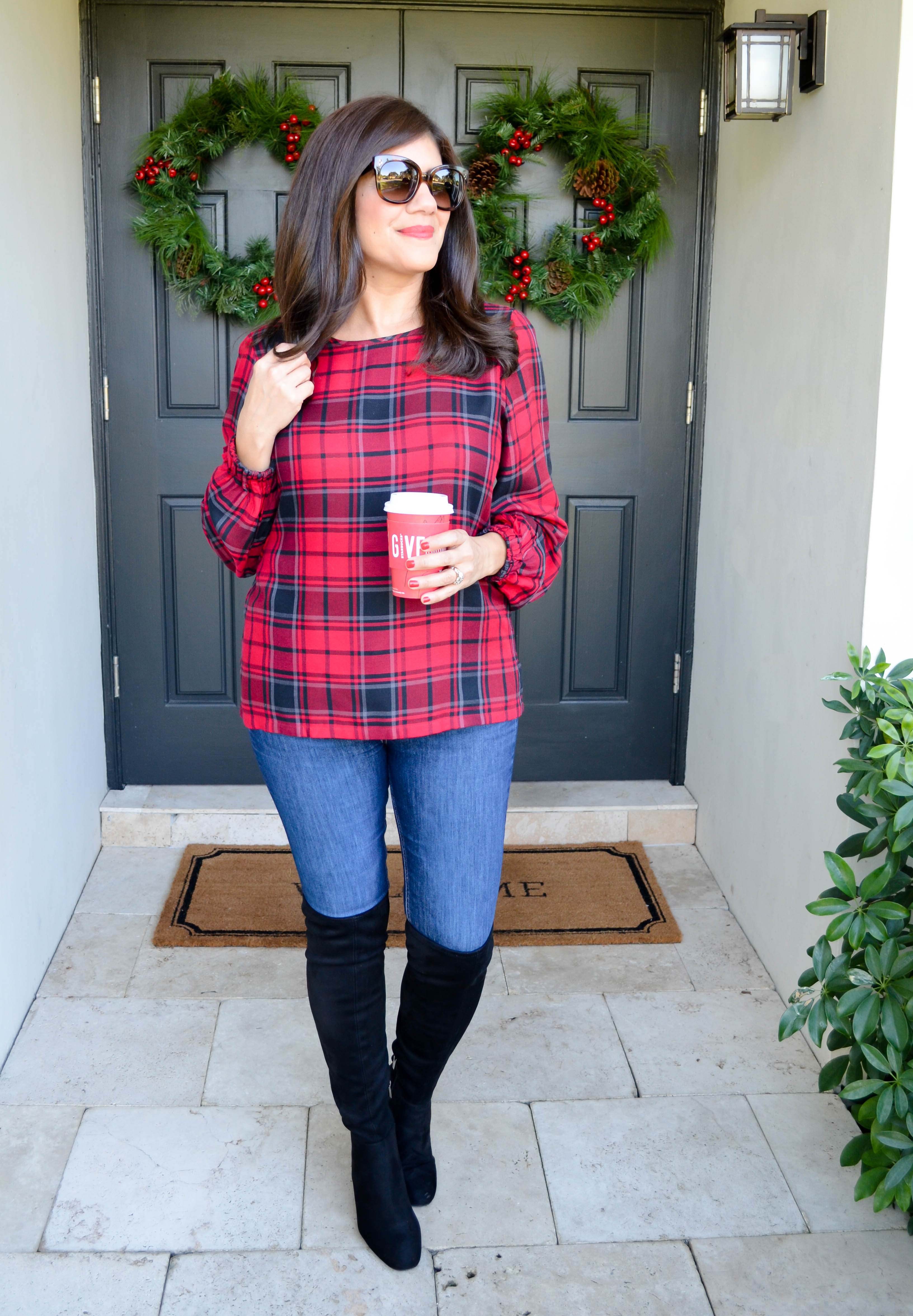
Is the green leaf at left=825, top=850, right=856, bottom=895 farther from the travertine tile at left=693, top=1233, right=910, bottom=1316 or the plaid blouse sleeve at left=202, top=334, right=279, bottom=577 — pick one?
the plaid blouse sleeve at left=202, top=334, right=279, bottom=577

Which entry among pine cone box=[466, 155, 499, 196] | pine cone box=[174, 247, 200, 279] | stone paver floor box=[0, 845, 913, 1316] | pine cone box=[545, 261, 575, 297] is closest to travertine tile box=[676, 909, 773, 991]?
stone paver floor box=[0, 845, 913, 1316]

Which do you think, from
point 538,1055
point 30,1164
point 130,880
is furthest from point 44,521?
point 538,1055

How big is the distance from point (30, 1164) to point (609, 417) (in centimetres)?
224

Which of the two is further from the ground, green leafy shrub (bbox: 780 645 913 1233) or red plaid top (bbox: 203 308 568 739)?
red plaid top (bbox: 203 308 568 739)

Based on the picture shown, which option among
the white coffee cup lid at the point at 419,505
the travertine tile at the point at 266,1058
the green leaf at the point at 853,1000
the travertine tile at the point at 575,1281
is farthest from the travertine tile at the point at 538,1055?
the white coffee cup lid at the point at 419,505

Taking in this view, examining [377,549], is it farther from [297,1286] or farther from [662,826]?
[662,826]

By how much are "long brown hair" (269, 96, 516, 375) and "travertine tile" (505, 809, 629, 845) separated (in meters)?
1.82

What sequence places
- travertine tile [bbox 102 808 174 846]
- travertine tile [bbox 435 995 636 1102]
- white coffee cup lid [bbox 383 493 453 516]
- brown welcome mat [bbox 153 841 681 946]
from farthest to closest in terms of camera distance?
1. travertine tile [bbox 102 808 174 846]
2. brown welcome mat [bbox 153 841 681 946]
3. travertine tile [bbox 435 995 636 1102]
4. white coffee cup lid [bbox 383 493 453 516]

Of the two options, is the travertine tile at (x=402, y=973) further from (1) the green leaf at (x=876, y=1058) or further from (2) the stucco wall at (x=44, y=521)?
(1) the green leaf at (x=876, y=1058)

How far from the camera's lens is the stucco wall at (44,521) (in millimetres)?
2314

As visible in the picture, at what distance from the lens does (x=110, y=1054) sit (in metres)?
2.25

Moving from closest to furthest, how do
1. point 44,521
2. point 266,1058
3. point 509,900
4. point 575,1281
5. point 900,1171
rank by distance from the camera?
1. point 900,1171
2. point 575,1281
3. point 266,1058
4. point 44,521
5. point 509,900

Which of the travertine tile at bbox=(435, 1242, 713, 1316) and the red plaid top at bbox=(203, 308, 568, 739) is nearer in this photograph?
the red plaid top at bbox=(203, 308, 568, 739)

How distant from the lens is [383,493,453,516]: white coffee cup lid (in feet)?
4.51
